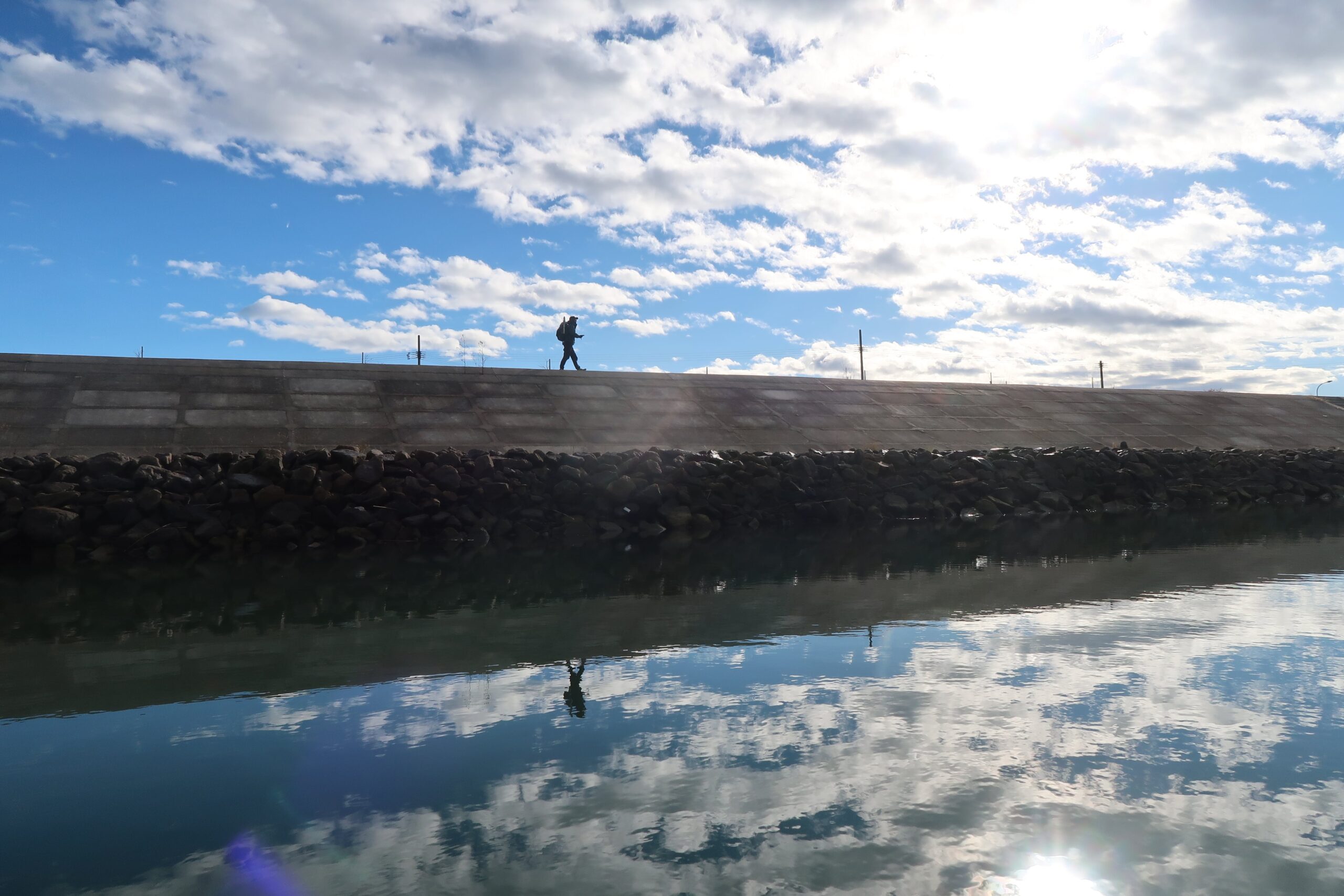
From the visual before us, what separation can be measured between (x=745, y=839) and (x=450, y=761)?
1.26 meters

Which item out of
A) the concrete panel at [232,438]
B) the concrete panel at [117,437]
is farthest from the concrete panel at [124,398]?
the concrete panel at [232,438]

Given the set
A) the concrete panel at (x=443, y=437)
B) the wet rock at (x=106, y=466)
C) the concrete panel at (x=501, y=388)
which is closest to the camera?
the wet rock at (x=106, y=466)

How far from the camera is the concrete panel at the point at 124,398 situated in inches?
614

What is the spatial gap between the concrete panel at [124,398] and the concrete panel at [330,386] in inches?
79.4

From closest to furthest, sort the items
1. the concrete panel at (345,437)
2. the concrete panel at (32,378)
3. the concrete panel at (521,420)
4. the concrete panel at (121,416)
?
the concrete panel at (121,416)
the concrete panel at (345,437)
the concrete panel at (32,378)
the concrete panel at (521,420)

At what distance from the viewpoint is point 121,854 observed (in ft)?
9.55

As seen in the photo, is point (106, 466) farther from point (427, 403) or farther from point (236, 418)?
point (427, 403)

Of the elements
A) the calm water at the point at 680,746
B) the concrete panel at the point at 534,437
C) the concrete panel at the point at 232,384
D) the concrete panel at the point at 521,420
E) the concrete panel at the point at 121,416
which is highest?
the concrete panel at the point at 232,384

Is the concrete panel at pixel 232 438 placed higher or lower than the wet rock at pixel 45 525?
higher

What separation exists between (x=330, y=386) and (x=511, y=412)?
11.0 feet

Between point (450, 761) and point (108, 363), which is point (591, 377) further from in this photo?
point (450, 761)

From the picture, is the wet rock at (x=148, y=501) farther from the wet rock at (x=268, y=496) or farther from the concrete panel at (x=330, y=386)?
the concrete panel at (x=330, y=386)

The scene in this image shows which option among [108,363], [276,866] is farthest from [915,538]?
[108,363]

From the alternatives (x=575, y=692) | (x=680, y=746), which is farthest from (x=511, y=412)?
(x=680, y=746)
